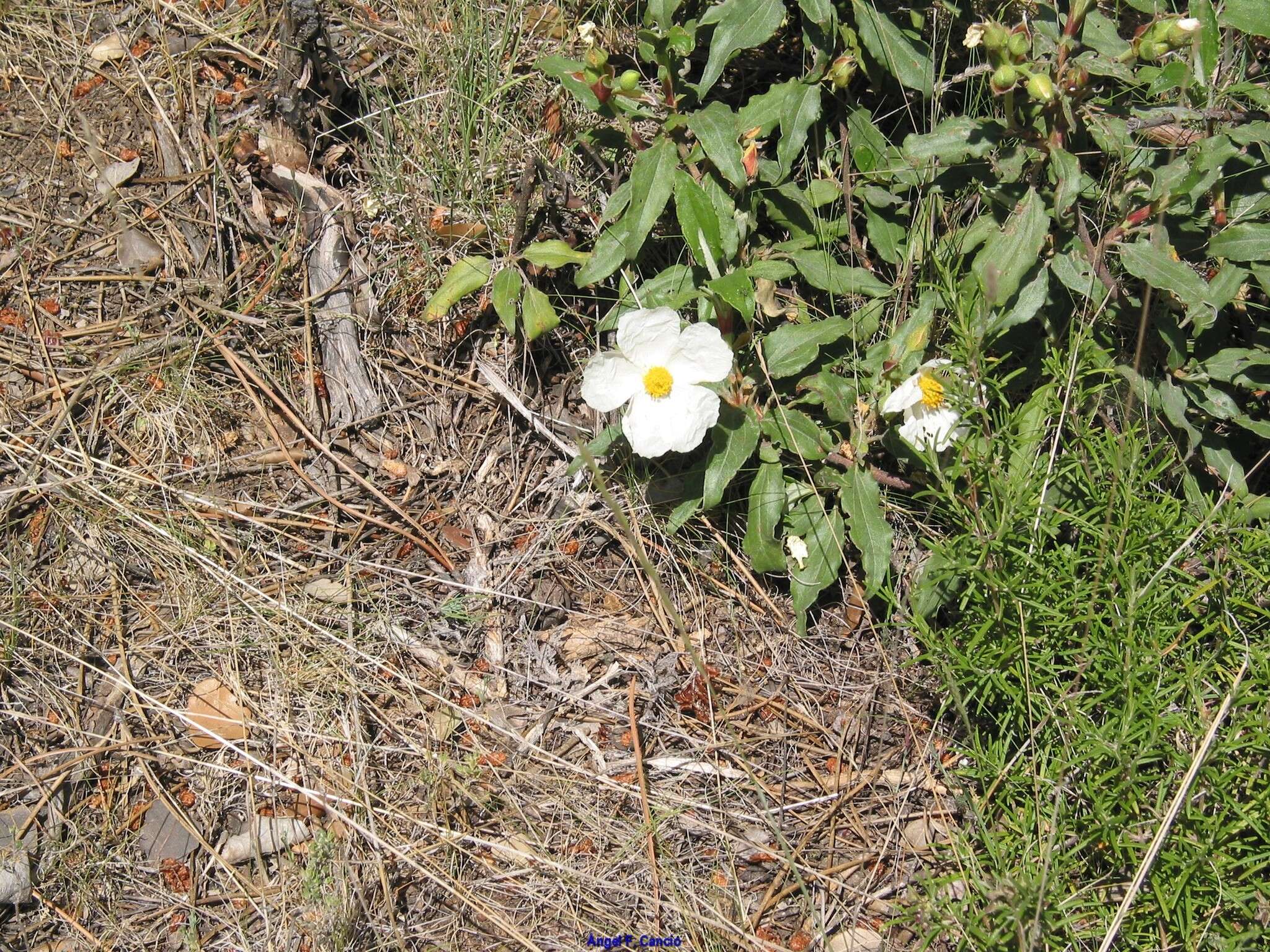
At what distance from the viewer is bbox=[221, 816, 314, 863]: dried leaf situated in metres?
2.29

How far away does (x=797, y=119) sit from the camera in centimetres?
Result: 231

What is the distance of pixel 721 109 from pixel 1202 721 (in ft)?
5.56

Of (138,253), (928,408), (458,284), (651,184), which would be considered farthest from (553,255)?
(138,253)

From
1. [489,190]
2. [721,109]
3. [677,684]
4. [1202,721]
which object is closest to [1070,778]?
[1202,721]

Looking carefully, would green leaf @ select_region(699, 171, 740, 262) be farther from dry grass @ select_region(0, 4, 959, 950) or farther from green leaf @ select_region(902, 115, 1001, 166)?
dry grass @ select_region(0, 4, 959, 950)

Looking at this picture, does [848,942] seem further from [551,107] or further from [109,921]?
[551,107]

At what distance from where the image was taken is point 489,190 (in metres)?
2.65

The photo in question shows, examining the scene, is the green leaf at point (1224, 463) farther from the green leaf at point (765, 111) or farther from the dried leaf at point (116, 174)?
the dried leaf at point (116, 174)

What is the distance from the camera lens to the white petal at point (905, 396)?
83.7 inches

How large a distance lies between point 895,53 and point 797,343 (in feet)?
2.45

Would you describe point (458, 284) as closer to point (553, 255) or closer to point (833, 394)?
point (553, 255)

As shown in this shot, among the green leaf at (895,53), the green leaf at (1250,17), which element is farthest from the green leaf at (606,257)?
the green leaf at (1250,17)

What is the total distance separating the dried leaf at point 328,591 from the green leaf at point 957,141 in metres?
1.75

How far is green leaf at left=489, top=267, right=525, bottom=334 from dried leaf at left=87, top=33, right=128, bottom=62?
4.73ft
